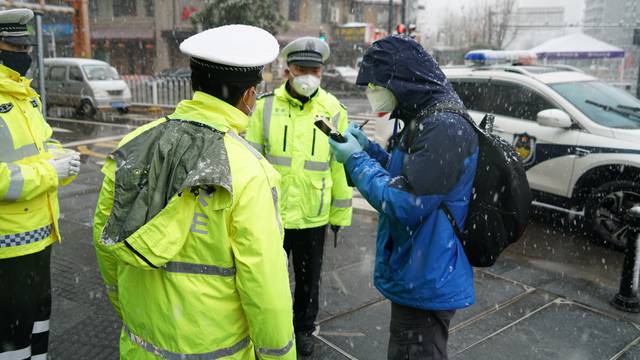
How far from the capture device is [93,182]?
872 cm

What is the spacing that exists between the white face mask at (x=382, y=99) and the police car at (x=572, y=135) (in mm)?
4417

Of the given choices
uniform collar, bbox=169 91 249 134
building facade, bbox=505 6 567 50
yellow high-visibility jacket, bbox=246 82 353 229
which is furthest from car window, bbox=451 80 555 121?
building facade, bbox=505 6 567 50

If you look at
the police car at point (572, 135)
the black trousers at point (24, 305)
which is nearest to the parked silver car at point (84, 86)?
the police car at point (572, 135)

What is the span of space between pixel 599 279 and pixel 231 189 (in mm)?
4670

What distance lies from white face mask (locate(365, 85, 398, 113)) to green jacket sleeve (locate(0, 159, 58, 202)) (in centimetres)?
167

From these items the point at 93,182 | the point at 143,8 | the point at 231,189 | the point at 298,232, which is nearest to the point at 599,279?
the point at 298,232

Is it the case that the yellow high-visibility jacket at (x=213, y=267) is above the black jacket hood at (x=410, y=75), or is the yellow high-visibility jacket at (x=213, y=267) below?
below

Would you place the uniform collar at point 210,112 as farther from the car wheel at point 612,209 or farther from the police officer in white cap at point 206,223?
the car wheel at point 612,209

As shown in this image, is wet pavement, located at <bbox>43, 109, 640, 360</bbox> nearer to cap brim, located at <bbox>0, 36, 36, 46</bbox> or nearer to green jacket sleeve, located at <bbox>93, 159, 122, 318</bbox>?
green jacket sleeve, located at <bbox>93, 159, 122, 318</bbox>

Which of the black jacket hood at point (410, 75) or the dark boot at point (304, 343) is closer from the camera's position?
the black jacket hood at point (410, 75)

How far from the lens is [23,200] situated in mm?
2652

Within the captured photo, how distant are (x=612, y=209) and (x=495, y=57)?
130 inches

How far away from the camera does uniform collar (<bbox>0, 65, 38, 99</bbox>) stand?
2715 millimetres

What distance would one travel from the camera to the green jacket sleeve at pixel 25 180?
8.23ft
